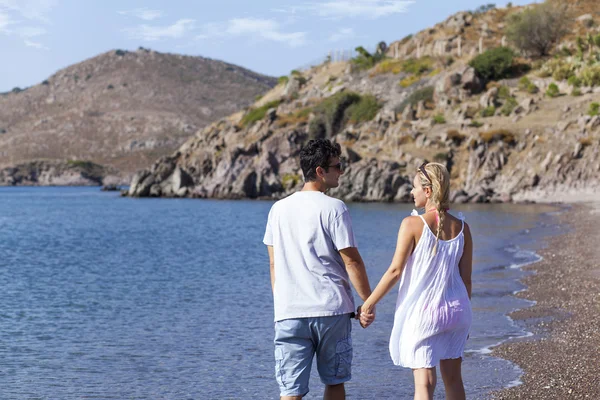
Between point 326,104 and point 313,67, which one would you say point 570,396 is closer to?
point 326,104

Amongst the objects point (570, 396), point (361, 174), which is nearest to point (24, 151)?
point (361, 174)

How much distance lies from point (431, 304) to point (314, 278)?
A: 2.91 feet

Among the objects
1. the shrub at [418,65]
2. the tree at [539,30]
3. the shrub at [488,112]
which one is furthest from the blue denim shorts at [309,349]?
the shrub at [418,65]

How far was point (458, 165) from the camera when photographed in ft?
200

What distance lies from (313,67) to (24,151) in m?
97.4

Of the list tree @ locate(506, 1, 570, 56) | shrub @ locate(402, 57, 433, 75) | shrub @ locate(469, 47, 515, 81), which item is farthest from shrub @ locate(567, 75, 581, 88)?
shrub @ locate(402, 57, 433, 75)

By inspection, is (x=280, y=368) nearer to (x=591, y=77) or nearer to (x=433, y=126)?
(x=433, y=126)

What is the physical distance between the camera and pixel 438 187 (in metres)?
5.66

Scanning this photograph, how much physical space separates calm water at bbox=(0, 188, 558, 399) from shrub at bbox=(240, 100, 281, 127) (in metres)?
56.7

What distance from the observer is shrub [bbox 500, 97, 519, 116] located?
212ft

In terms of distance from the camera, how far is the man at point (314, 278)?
5449 mm

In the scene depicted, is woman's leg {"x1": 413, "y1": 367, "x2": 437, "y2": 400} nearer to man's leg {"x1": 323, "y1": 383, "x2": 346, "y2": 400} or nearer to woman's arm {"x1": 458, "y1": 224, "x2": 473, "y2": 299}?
man's leg {"x1": 323, "y1": 383, "x2": 346, "y2": 400}

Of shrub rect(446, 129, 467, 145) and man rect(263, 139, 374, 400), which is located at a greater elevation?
shrub rect(446, 129, 467, 145)

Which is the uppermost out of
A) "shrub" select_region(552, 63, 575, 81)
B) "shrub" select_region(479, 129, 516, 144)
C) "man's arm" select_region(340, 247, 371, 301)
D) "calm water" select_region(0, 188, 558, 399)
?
"shrub" select_region(552, 63, 575, 81)
